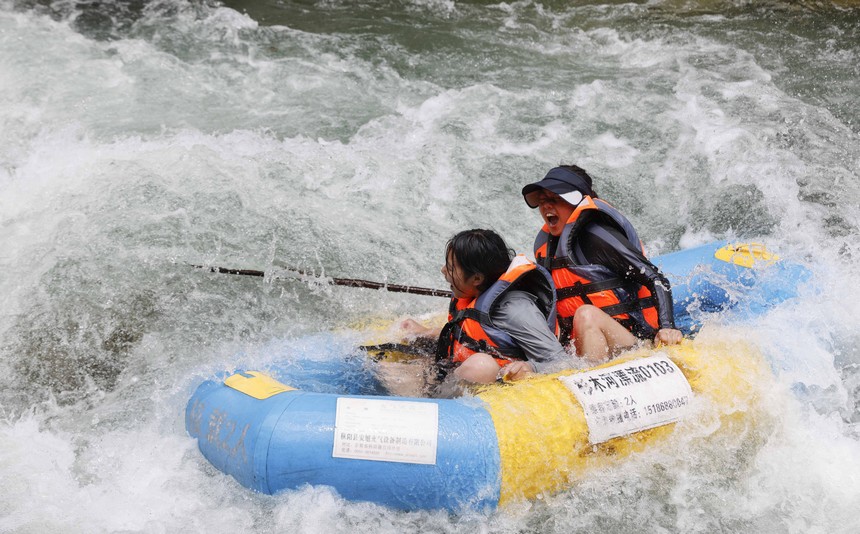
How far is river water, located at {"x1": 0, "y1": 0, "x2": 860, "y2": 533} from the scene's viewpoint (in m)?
3.42

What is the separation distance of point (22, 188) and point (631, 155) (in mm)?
4608

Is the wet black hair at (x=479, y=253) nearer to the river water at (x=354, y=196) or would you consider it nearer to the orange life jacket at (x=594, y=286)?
the orange life jacket at (x=594, y=286)

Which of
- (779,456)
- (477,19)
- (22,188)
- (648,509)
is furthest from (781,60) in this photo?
(22,188)

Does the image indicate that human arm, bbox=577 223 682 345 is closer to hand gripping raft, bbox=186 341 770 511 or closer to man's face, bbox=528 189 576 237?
man's face, bbox=528 189 576 237

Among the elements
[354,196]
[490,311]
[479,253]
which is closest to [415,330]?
[490,311]

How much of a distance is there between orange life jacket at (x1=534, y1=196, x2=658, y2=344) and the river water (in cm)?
44

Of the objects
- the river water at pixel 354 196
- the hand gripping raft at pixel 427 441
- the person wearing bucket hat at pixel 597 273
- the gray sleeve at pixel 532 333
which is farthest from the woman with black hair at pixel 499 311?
the river water at pixel 354 196

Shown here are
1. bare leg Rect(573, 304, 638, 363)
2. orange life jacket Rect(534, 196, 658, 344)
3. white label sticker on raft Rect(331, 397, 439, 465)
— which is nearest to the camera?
white label sticker on raft Rect(331, 397, 439, 465)

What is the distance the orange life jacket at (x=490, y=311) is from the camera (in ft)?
11.3

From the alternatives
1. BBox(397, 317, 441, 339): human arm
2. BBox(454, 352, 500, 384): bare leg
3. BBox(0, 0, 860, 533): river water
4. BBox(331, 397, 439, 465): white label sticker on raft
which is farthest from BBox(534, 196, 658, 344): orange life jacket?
BBox(331, 397, 439, 465): white label sticker on raft

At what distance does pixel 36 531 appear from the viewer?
10.5 feet

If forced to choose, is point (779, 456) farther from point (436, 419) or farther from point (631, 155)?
point (631, 155)

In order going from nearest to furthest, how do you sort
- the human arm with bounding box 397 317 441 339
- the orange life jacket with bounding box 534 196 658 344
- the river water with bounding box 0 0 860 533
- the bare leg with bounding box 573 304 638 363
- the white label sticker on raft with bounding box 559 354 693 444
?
the white label sticker on raft with bounding box 559 354 693 444
the river water with bounding box 0 0 860 533
the bare leg with bounding box 573 304 638 363
the orange life jacket with bounding box 534 196 658 344
the human arm with bounding box 397 317 441 339

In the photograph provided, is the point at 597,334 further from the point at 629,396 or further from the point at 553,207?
the point at 553,207
